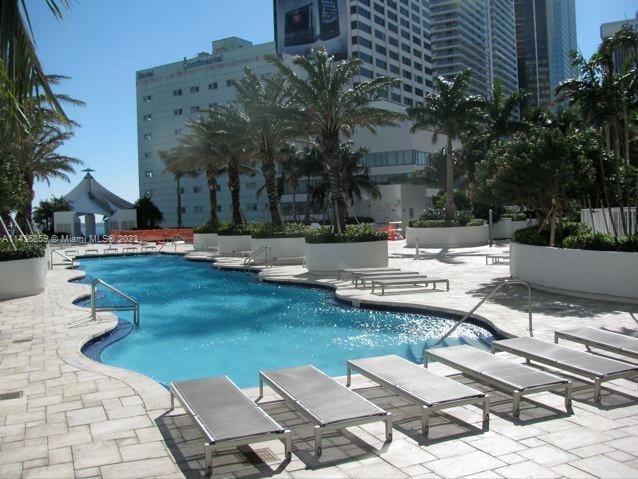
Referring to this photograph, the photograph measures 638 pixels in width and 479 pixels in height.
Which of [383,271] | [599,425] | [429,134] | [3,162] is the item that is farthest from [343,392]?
[429,134]

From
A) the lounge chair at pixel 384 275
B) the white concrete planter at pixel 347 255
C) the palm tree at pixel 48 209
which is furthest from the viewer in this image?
the palm tree at pixel 48 209

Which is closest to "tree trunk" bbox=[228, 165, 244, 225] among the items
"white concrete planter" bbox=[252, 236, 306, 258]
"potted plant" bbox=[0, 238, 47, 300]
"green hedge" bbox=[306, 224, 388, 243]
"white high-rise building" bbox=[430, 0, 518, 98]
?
"white concrete planter" bbox=[252, 236, 306, 258]

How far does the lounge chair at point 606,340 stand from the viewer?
7.12 meters

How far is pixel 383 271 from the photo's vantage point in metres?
17.0

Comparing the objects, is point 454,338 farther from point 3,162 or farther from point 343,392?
point 3,162

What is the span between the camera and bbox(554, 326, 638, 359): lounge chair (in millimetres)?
7115

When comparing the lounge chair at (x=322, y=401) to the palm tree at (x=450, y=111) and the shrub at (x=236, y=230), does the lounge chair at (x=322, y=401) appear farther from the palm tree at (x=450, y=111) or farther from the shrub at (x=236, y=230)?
the palm tree at (x=450, y=111)

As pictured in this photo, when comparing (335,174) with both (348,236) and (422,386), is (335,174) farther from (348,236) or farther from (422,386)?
(422,386)

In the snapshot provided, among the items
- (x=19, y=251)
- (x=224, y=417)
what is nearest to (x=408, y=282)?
(x=19, y=251)

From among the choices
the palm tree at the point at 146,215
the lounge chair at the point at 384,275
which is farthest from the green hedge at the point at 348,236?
the palm tree at the point at 146,215

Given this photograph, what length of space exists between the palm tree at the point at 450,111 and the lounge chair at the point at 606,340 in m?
24.7

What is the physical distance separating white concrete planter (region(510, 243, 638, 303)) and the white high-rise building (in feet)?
372

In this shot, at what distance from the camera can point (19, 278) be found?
16.3 metres

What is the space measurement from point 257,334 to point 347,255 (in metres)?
8.65
